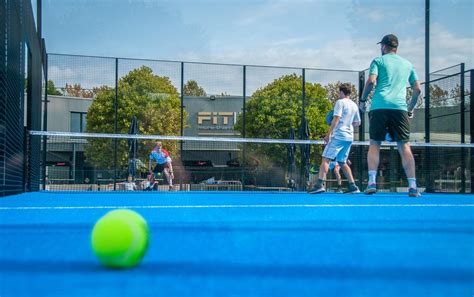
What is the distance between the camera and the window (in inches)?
677

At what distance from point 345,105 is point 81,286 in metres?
6.96

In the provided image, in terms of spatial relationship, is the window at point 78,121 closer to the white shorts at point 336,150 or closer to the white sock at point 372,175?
the white shorts at point 336,150

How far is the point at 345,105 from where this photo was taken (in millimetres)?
8031

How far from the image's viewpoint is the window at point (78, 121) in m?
17.2

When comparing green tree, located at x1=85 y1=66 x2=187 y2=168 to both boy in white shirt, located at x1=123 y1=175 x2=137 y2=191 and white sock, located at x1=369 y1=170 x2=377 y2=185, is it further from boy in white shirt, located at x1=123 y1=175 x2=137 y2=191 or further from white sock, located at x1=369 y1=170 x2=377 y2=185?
white sock, located at x1=369 y1=170 x2=377 y2=185

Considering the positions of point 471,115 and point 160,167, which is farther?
point 160,167

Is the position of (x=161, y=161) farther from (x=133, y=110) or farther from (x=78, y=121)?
(x=78, y=121)

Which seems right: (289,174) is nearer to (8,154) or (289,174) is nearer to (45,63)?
(45,63)

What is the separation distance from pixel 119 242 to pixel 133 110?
16364 mm

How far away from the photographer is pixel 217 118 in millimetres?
19047

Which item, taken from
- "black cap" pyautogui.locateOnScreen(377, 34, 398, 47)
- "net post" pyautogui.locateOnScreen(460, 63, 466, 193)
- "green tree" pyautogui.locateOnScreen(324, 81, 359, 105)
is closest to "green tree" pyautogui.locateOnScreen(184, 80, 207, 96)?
"green tree" pyautogui.locateOnScreen(324, 81, 359, 105)

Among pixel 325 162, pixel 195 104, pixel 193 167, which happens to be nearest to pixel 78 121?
pixel 195 104

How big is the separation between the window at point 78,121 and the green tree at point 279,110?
5315 millimetres

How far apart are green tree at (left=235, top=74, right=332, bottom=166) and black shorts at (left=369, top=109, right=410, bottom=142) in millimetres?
9824
